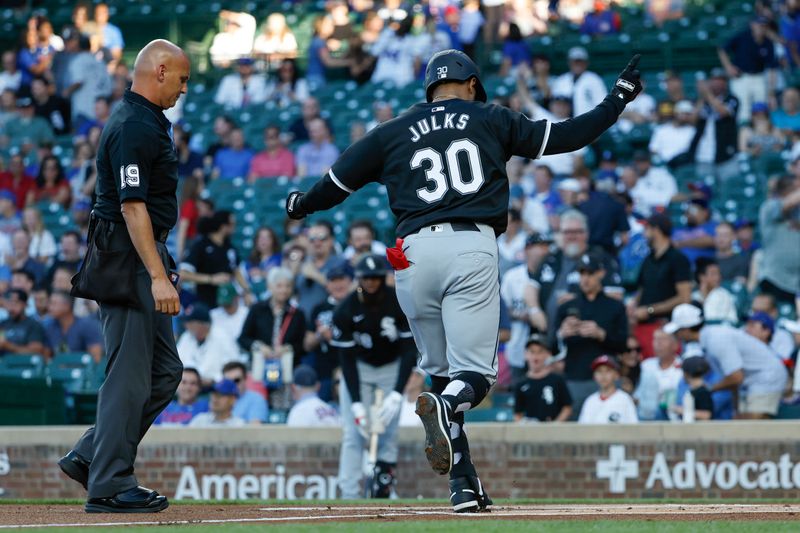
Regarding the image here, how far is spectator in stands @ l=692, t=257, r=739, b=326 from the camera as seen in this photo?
38.9 ft

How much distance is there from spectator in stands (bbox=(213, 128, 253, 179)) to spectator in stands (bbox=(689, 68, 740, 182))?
564cm

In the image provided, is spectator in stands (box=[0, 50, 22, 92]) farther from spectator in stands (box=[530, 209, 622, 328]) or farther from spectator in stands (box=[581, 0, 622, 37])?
spectator in stands (box=[530, 209, 622, 328])

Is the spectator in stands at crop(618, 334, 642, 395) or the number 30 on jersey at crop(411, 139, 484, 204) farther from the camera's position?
the spectator in stands at crop(618, 334, 642, 395)

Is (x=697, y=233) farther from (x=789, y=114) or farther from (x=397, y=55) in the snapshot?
(x=397, y=55)

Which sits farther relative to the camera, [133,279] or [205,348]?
[205,348]

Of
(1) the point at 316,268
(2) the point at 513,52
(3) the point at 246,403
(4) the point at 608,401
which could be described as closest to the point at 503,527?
(4) the point at 608,401

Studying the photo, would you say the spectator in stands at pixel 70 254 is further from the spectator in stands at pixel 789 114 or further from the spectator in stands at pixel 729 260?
the spectator in stands at pixel 789 114

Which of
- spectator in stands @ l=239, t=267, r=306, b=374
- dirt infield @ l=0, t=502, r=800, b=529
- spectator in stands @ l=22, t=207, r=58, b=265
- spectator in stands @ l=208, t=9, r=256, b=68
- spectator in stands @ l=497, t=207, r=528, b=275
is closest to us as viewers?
dirt infield @ l=0, t=502, r=800, b=529

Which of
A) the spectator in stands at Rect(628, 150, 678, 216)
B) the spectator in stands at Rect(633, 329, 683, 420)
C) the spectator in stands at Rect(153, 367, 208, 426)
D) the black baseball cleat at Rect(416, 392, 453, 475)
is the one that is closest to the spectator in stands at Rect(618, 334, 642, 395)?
the spectator in stands at Rect(633, 329, 683, 420)

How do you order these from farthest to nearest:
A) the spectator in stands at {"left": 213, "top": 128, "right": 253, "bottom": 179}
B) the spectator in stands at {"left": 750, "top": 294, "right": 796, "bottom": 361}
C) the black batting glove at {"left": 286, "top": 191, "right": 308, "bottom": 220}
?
the spectator in stands at {"left": 213, "top": 128, "right": 253, "bottom": 179}, the spectator in stands at {"left": 750, "top": 294, "right": 796, "bottom": 361}, the black batting glove at {"left": 286, "top": 191, "right": 308, "bottom": 220}

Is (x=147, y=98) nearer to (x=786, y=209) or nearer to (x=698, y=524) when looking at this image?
(x=698, y=524)

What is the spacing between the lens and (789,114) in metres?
15.7

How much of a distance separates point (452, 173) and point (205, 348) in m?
6.90

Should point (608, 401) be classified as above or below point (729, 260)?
below
